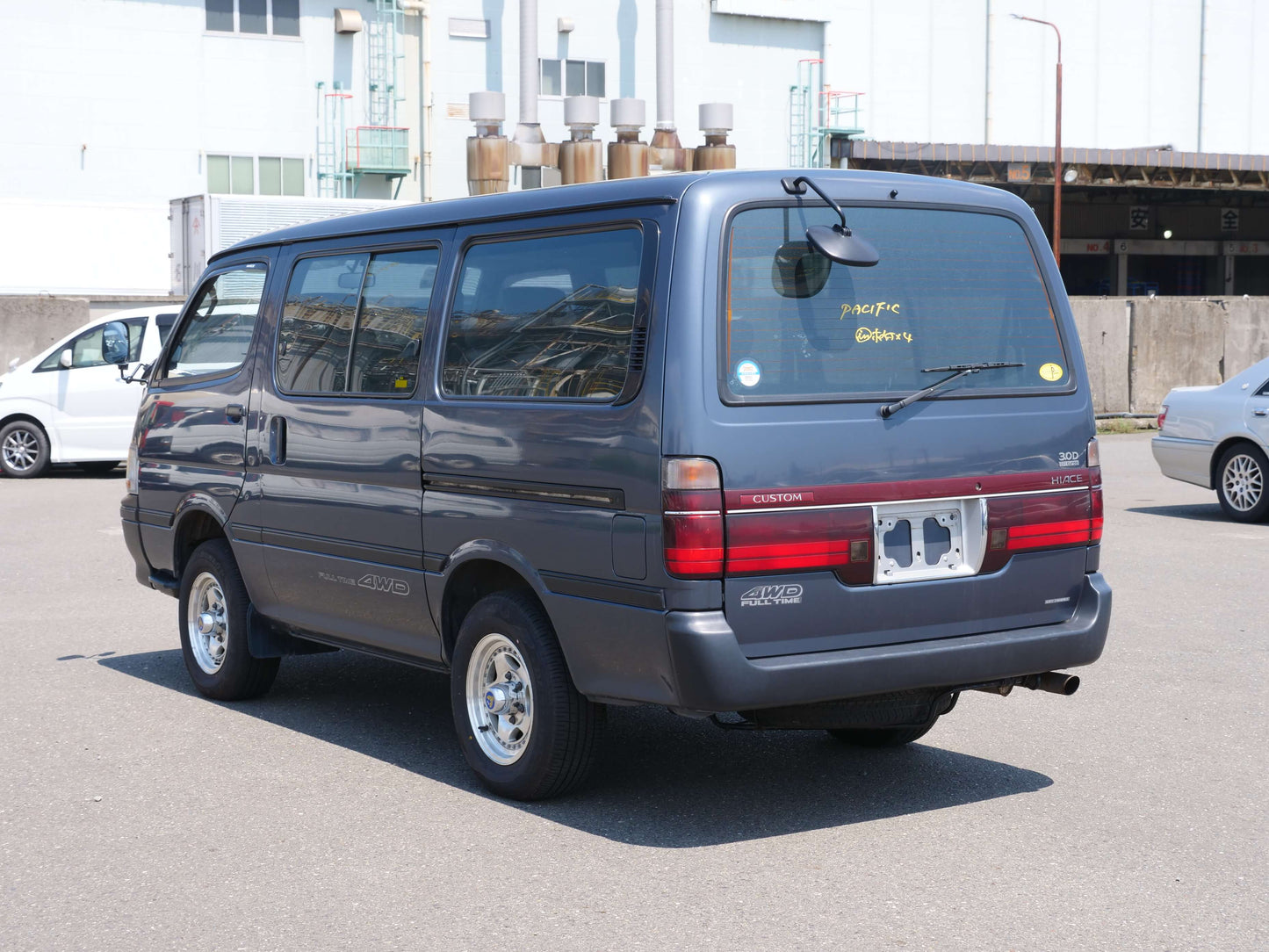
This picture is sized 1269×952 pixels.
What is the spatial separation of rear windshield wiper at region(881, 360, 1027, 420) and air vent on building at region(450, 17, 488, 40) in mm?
38396

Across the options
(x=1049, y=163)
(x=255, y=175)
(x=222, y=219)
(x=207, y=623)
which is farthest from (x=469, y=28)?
(x=207, y=623)

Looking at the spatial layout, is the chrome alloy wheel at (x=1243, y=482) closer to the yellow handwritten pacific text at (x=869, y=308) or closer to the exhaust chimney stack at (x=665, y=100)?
the yellow handwritten pacific text at (x=869, y=308)

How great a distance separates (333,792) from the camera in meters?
5.50

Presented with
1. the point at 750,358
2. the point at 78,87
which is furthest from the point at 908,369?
the point at 78,87

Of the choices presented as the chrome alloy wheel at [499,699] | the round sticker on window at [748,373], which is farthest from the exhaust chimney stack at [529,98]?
the round sticker on window at [748,373]

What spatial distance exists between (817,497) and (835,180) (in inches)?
42.5

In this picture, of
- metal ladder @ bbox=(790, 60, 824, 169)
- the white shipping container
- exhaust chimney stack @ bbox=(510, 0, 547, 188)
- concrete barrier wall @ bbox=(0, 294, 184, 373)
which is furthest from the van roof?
metal ladder @ bbox=(790, 60, 824, 169)

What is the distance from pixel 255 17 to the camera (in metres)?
38.9

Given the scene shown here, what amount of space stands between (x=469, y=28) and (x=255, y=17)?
228 inches

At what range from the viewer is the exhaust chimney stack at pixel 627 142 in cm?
3991

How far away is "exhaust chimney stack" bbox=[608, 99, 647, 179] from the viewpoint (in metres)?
39.9

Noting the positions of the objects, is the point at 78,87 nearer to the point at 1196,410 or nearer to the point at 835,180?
the point at 1196,410

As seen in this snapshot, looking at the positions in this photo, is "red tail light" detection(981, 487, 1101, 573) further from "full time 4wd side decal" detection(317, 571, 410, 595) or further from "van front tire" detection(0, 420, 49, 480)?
"van front tire" detection(0, 420, 49, 480)

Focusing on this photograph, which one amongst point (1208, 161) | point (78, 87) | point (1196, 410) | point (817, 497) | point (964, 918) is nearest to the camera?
point (964, 918)
